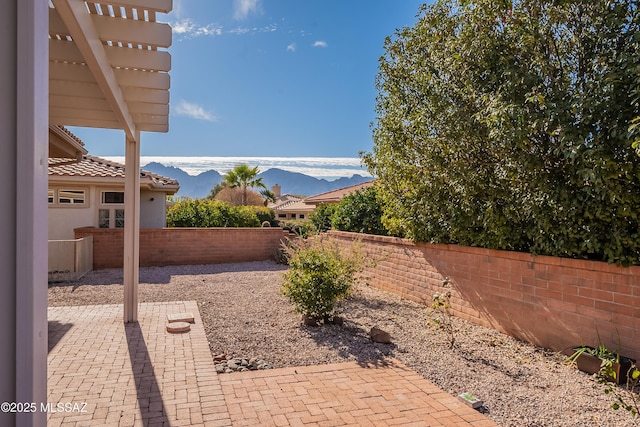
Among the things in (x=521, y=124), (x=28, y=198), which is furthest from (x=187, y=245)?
(x=28, y=198)

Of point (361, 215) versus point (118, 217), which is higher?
point (361, 215)

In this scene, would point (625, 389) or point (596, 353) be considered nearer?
point (625, 389)

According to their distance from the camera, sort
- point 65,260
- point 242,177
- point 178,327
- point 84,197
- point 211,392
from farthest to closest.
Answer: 1. point 242,177
2. point 84,197
3. point 65,260
4. point 178,327
5. point 211,392

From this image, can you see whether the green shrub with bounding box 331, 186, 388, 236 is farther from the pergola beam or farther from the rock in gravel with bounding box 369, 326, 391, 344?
the pergola beam

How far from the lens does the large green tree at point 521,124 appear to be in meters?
4.94

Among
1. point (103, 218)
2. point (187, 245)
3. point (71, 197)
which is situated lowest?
point (187, 245)

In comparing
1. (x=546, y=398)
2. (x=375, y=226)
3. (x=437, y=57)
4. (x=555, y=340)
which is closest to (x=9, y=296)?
(x=546, y=398)

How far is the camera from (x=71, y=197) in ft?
46.0

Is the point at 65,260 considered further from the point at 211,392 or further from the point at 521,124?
the point at 521,124

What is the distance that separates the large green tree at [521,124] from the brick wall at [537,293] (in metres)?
0.22

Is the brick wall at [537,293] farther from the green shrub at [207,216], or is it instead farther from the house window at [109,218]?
the house window at [109,218]

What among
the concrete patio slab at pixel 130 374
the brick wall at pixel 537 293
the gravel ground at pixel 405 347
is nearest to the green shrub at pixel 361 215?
the gravel ground at pixel 405 347

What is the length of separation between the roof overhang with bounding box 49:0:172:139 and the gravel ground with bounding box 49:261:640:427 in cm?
350

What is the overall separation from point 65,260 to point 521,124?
11.1 meters
